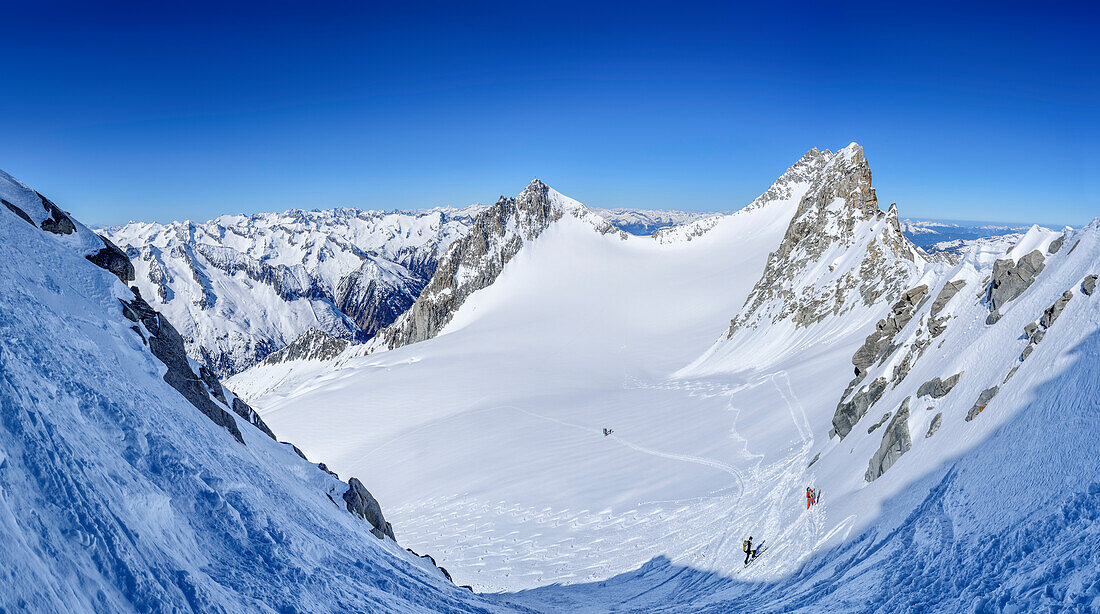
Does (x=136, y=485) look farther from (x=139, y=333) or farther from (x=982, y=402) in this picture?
(x=982, y=402)

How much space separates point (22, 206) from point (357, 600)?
14872mm

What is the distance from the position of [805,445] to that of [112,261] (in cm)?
2900

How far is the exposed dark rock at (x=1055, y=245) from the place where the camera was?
20.8m

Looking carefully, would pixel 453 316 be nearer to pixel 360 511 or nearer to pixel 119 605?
pixel 360 511

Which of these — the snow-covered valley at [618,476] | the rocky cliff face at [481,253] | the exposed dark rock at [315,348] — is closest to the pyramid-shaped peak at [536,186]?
the rocky cliff face at [481,253]

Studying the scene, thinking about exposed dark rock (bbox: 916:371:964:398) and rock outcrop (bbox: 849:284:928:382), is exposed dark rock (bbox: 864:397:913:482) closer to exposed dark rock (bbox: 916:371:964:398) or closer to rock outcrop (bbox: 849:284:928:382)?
exposed dark rock (bbox: 916:371:964:398)

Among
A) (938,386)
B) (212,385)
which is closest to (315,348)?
(212,385)

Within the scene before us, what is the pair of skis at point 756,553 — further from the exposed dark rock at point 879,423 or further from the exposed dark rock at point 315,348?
the exposed dark rock at point 315,348

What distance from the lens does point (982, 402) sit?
14.6 m

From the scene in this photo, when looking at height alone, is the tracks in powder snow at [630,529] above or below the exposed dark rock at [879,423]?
below

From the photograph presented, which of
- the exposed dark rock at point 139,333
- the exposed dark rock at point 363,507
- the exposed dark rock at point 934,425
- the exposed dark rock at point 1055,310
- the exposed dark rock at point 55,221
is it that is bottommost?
the exposed dark rock at point 363,507

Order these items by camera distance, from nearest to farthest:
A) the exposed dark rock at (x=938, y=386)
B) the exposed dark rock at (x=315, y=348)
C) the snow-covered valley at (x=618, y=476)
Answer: the snow-covered valley at (x=618, y=476) → the exposed dark rock at (x=938, y=386) → the exposed dark rock at (x=315, y=348)

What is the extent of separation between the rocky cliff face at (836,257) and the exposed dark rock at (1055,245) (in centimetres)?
2376

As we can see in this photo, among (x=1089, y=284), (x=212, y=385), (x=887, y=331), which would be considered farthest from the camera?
(x=887, y=331)
